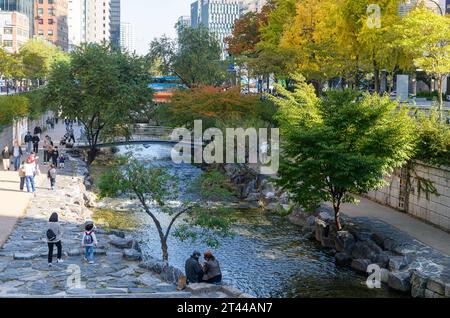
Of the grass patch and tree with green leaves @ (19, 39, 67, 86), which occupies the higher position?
tree with green leaves @ (19, 39, 67, 86)

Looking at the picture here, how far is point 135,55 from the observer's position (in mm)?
51656

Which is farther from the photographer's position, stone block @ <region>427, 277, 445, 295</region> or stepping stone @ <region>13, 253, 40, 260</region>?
stepping stone @ <region>13, 253, 40, 260</region>

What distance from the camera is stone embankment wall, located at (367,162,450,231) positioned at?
90.3 feet

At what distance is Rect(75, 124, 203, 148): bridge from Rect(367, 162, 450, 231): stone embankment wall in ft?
91.4

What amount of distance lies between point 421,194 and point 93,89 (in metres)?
26.9

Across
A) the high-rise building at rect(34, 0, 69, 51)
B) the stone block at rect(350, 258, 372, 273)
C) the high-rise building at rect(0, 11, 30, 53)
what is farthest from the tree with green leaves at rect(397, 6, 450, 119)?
the high-rise building at rect(34, 0, 69, 51)

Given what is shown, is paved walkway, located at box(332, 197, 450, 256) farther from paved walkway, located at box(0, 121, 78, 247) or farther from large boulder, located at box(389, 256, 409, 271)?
paved walkway, located at box(0, 121, 78, 247)

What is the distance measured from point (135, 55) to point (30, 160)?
74.0 ft

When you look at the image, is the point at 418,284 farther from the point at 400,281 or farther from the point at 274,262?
the point at 274,262

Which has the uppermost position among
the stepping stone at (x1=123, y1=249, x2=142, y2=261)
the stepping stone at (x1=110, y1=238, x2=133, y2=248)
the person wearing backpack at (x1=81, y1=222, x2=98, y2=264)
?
the person wearing backpack at (x1=81, y1=222, x2=98, y2=264)

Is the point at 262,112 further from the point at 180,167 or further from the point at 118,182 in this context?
the point at 118,182

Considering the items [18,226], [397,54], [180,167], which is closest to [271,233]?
[18,226]

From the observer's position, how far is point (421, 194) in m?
29.6

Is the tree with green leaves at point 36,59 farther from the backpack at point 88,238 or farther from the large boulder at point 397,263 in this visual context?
the large boulder at point 397,263
